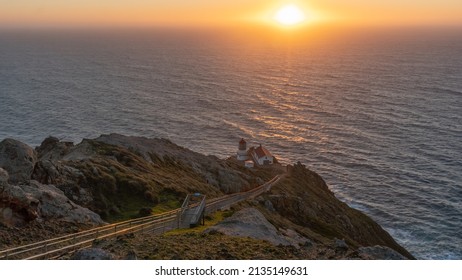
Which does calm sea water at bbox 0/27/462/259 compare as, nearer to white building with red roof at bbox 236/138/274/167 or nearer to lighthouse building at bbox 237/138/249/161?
white building with red roof at bbox 236/138/274/167

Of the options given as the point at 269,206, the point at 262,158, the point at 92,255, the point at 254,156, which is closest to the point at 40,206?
the point at 92,255

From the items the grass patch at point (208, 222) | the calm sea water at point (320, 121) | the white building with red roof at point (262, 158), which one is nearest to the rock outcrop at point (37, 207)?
the grass patch at point (208, 222)

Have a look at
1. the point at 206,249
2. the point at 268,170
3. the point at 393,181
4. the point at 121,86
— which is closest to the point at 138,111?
the point at 121,86

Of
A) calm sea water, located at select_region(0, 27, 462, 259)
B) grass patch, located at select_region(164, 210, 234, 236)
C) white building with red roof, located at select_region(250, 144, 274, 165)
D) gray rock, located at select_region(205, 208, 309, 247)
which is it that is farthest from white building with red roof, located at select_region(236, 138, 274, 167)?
gray rock, located at select_region(205, 208, 309, 247)

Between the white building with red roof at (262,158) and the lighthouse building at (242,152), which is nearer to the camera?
the white building with red roof at (262,158)

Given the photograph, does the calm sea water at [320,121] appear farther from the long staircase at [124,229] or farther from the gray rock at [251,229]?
the long staircase at [124,229]

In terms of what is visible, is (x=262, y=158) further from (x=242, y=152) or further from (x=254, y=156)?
(x=242, y=152)
